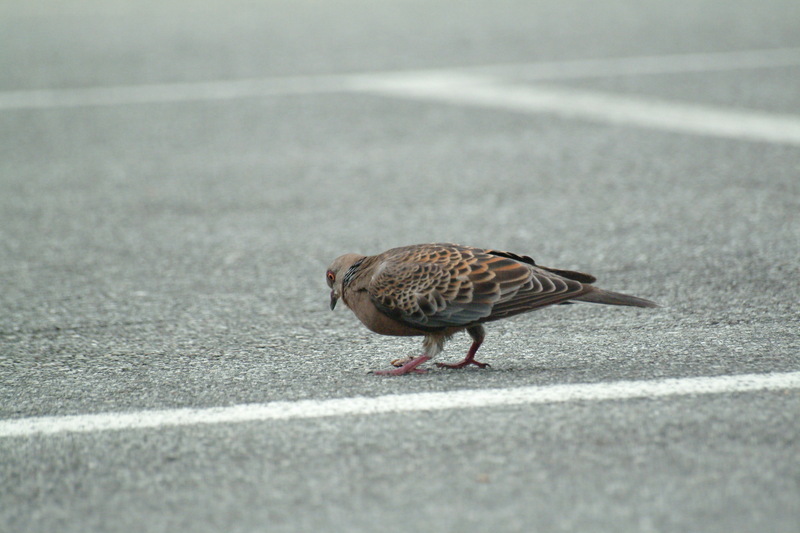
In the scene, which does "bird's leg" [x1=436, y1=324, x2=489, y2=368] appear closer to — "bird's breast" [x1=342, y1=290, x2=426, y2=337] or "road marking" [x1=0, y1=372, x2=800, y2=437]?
"bird's breast" [x1=342, y1=290, x2=426, y2=337]

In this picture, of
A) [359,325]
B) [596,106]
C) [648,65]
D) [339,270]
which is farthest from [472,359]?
[648,65]

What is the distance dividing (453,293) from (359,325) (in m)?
1.05

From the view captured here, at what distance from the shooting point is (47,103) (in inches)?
464

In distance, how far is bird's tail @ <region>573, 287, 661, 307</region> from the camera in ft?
12.8

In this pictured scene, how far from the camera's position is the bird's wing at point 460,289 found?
4020 millimetres

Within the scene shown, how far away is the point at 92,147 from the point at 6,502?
6974 millimetres

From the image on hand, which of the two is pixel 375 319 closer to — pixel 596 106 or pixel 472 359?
pixel 472 359

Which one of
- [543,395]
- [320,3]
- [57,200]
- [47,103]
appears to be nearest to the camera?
[543,395]

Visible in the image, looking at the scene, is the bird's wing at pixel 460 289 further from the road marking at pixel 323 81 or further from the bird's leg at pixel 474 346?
the road marking at pixel 323 81

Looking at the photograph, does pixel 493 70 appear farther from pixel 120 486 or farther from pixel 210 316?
pixel 120 486

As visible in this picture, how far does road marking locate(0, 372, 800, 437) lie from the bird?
1.18 feet

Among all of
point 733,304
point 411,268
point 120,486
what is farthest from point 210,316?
point 733,304

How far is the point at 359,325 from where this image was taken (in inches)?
195

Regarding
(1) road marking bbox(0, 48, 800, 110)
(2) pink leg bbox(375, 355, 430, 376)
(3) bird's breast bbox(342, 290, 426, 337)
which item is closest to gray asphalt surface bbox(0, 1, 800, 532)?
(2) pink leg bbox(375, 355, 430, 376)
